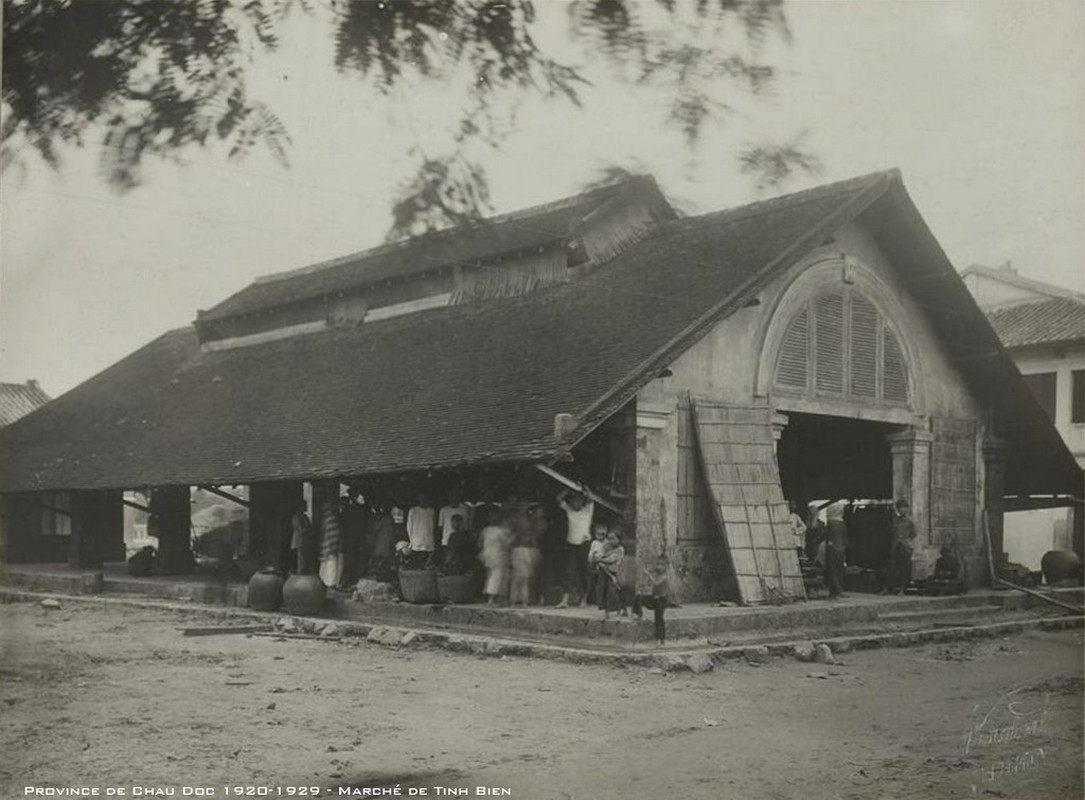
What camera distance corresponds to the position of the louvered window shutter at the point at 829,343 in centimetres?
1534

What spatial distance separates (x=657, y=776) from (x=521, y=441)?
609cm

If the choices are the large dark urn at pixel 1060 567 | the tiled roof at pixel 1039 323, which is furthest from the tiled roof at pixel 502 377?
the large dark urn at pixel 1060 567

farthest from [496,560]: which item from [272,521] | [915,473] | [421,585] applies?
[915,473]

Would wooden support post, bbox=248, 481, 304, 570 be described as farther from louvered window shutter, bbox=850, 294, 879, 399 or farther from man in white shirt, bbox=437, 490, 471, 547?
louvered window shutter, bbox=850, 294, 879, 399

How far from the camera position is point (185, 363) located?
22.5 metres

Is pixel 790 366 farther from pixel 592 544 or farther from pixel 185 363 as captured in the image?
pixel 185 363

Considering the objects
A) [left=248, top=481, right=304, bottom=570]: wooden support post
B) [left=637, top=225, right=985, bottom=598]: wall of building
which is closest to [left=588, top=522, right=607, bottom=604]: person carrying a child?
[left=637, top=225, right=985, bottom=598]: wall of building

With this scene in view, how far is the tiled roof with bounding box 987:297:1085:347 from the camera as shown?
12.5 metres

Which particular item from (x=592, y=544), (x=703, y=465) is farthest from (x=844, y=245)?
(x=592, y=544)

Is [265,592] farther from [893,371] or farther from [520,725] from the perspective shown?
[893,371]

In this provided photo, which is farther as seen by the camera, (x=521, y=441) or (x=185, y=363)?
(x=185, y=363)

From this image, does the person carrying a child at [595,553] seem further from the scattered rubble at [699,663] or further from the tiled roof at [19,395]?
the tiled roof at [19,395]

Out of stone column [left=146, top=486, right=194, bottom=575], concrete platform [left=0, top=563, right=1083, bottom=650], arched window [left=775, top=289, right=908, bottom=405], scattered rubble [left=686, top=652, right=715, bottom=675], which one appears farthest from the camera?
stone column [left=146, top=486, right=194, bottom=575]

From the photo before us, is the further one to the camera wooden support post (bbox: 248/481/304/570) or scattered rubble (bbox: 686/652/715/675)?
wooden support post (bbox: 248/481/304/570)
